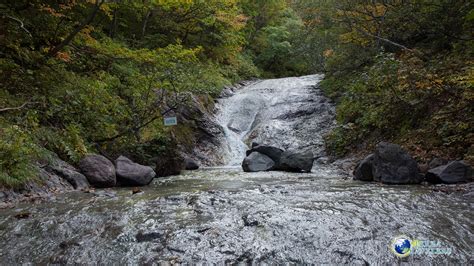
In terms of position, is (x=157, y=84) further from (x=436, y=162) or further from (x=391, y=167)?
(x=436, y=162)

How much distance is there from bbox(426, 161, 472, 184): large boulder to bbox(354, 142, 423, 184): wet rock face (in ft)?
0.77

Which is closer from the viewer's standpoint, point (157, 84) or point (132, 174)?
point (132, 174)

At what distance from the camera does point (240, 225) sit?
3852 millimetres

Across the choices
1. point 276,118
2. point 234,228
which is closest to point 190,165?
point 276,118

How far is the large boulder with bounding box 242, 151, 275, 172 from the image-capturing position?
8930 mm

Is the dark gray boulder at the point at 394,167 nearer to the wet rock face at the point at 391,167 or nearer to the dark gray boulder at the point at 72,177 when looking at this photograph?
the wet rock face at the point at 391,167

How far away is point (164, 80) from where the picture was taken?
8.76 meters

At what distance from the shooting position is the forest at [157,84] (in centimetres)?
703

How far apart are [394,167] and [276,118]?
7.32 metres

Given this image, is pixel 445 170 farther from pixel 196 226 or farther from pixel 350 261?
pixel 196 226

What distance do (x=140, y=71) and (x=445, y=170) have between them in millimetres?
7029

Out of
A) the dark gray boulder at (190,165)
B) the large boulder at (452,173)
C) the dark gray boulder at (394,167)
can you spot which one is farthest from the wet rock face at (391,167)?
the dark gray boulder at (190,165)

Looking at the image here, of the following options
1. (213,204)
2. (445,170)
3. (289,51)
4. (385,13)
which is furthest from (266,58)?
(213,204)

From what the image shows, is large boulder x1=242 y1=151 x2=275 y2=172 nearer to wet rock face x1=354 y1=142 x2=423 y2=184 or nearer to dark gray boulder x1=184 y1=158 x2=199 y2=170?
dark gray boulder x1=184 y1=158 x2=199 y2=170
